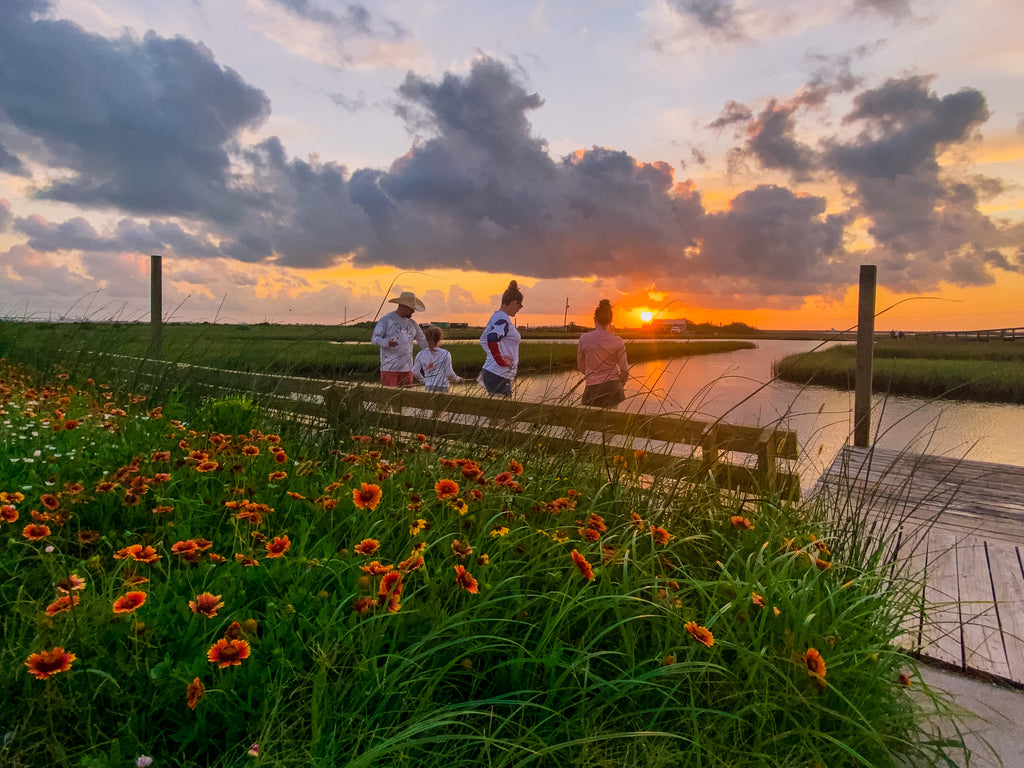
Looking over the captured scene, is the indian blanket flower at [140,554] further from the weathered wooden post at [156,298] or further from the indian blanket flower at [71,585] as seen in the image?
the weathered wooden post at [156,298]

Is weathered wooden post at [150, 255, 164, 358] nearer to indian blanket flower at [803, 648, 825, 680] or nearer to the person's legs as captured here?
the person's legs

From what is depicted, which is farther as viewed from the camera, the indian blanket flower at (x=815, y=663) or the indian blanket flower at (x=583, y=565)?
the indian blanket flower at (x=583, y=565)

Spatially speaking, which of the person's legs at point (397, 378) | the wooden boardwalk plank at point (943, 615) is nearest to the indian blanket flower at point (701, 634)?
the wooden boardwalk plank at point (943, 615)

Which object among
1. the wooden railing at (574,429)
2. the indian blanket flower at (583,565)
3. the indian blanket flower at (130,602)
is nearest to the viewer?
the indian blanket flower at (130,602)

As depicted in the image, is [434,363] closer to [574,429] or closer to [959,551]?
[574,429]

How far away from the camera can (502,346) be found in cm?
689

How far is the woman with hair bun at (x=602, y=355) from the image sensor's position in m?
6.19

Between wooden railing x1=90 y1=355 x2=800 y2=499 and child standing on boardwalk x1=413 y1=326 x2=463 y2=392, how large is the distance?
2679mm

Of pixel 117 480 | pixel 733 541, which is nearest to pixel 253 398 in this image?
pixel 117 480

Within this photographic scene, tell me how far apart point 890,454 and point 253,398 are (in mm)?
7131

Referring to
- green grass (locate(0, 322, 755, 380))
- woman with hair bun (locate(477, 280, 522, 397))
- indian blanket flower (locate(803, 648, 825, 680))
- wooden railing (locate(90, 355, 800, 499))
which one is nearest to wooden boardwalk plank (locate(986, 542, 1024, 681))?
wooden railing (locate(90, 355, 800, 499))

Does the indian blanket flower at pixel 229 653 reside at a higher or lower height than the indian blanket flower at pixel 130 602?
lower

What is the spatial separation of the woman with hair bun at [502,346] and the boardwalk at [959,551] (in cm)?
348

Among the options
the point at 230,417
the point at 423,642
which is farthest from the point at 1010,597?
the point at 230,417
